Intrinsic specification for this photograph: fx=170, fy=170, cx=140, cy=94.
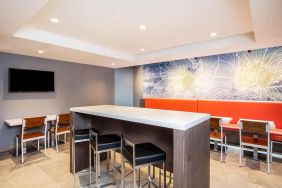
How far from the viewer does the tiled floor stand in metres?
2.53

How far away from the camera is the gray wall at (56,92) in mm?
3945

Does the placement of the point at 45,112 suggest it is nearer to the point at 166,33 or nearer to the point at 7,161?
the point at 7,161

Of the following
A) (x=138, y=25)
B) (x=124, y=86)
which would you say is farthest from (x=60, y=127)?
(x=124, y=86)

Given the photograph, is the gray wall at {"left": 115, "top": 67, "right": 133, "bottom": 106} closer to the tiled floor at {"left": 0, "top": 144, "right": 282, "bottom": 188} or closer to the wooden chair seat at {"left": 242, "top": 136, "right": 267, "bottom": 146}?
the tiled floor at {"left": 0, "top": 144, "right": 282, "bottom": 188}

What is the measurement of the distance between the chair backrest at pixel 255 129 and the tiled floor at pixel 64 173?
603 mm

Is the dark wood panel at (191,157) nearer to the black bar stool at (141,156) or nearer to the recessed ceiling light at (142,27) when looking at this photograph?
the black bar stool at (141,156)

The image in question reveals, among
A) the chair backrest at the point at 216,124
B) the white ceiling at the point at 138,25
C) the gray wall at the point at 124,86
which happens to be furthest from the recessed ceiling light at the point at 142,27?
the gray wall at the point at 124,86

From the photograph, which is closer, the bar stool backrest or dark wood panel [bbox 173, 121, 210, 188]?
dark wood panel [bbox 173, 121, 210, 188]

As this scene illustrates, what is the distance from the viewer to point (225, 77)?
4.55 metres

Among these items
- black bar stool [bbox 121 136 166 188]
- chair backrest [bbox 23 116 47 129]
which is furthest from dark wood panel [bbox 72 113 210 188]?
chair backrest [bbox 23 116 47 129]

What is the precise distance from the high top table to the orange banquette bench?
2.33 m

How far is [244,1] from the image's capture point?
2145 mm

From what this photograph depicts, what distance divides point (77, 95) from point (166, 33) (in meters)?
3.49

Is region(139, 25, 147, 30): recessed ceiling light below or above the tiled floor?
above
